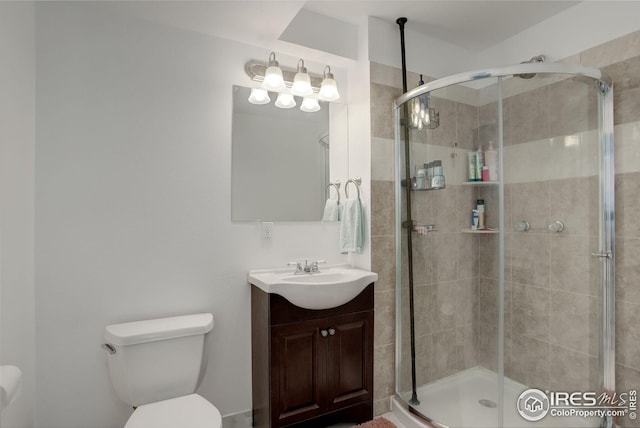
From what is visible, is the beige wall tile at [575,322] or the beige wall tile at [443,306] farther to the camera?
the beige wall tile at [443,306]

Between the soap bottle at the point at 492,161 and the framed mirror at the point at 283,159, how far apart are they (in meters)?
0.92

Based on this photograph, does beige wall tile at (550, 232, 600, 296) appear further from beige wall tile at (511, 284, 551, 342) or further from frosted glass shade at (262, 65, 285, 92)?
frosted glass shade at (262, 65, 285, 92)

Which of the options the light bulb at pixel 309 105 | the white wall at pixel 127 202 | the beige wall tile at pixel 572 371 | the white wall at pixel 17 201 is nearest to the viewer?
the white wall at pixel 17 201

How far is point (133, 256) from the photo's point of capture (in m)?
1.75

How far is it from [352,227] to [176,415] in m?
1.37

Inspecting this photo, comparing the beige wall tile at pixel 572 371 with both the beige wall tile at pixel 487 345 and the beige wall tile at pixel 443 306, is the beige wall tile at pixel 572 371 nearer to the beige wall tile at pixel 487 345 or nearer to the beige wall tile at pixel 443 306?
the beige wall tile at pixel 487 345

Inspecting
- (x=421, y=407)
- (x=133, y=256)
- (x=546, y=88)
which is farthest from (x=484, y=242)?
(x=133, y=256)

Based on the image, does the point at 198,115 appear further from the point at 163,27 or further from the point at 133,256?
the point at 133,256

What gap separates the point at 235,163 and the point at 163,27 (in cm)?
84

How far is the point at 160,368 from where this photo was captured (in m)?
1.56

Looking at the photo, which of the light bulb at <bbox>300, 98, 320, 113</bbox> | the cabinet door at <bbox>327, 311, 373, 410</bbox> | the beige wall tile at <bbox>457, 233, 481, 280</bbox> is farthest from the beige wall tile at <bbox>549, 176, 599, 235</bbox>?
the light bulb at <bbox>300, 98, 320, 113</bbox>

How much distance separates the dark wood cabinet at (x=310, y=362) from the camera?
1754 mm

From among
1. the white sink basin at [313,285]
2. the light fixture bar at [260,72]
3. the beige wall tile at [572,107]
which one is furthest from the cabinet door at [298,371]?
the beige wall tile at [572,107]

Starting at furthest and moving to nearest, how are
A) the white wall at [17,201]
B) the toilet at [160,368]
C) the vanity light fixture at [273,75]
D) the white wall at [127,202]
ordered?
the vanity light fixture at [273,75] → the white wall at [127,202] → the toilet at [160,368] → the white wall at [17,201]
